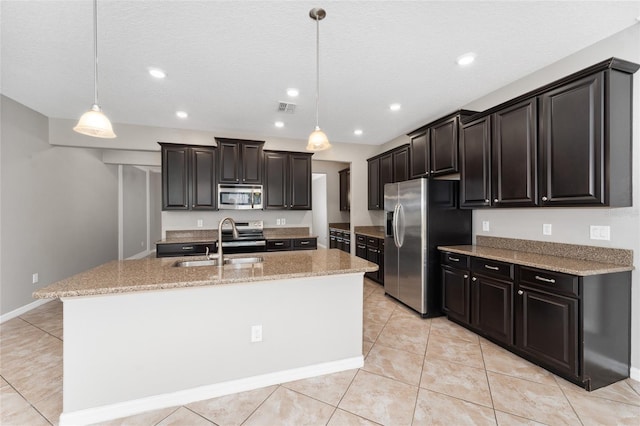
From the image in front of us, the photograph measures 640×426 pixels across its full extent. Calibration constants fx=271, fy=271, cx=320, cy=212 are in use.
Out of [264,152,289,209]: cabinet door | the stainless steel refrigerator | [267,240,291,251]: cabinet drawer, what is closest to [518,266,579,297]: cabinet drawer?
the stainless steel refrigerator

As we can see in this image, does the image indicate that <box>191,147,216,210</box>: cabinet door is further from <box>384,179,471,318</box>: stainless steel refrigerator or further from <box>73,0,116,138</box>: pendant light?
<box>384,179,471,318</box>: stainless steel refrigerator

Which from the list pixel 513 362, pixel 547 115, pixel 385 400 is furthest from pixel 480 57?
pixel 385 400

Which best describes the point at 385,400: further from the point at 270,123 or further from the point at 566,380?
the point at 270,123

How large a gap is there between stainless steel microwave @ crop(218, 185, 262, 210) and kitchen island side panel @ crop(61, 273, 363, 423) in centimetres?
279

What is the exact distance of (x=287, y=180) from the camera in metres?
4.93

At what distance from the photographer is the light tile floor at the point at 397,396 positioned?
1.76 meters

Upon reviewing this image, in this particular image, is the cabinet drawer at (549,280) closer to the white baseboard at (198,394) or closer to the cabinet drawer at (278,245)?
the white baseboard at (198,394)

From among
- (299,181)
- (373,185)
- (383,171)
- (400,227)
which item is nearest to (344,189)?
(373,185)

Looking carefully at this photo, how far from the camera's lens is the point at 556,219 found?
262cm

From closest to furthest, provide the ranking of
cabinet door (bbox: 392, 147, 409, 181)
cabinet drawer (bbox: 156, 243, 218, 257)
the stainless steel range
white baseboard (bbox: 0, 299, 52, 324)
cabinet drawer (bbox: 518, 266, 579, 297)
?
cabinet drawer (bbox: 518, 266, 579, 297) < white baseboard (bbox: 0, 299, 52, 324) < cabinet drawer (bbox: 156, 243, 218, 257) < the stainless steel range < cabinet door (bbox: 392, 147, 409, 181)

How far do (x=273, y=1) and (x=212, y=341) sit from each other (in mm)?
2432

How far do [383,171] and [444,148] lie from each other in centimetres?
158

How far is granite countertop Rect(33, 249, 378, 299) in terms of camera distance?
1610 mm

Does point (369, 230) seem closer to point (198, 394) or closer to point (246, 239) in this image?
point (246, 239)
